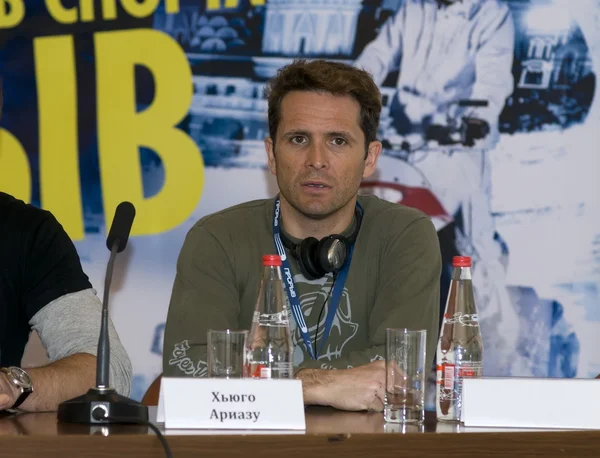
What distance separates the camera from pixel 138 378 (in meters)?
3.67

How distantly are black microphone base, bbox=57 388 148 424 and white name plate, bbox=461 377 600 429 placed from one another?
1.83 ft

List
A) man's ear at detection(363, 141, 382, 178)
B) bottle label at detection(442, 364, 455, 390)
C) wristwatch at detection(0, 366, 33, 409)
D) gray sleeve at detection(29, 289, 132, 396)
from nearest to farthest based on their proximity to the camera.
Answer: bottle label at detection(442, 364, 455, 390) < wristwatch at detection(0, 366, 33, 409) < gray sleeve at detection(29, 289, 132, 396) < man's ear at detection(363, 141, 382, 178)

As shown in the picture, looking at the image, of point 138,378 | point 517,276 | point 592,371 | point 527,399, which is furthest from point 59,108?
point 527,399

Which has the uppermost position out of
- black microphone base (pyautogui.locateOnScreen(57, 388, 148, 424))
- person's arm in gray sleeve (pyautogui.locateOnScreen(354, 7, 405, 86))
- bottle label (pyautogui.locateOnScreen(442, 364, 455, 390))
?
person's arm in gray sleeve (pyautogui.locateOnScreen(354, 7, 405, 86))

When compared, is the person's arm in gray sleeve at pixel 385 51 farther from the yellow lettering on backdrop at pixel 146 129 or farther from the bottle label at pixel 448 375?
the bottle label at pixel 448 375

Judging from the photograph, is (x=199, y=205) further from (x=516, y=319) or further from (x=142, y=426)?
(x=142, y=426)

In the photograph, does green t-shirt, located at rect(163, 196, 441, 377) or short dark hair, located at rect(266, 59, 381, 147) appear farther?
short dark hair, located at rect(266, 59, 381, 147)

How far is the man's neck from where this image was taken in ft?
9.36

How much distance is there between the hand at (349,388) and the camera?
1.98 m

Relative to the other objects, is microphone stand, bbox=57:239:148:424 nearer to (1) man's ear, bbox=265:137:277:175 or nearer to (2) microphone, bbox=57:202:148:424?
(2) microphone, bbox=57:202:148:424

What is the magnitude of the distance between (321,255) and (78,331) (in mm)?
693

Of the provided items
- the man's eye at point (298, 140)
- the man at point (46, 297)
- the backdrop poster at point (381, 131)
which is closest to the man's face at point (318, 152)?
the man's eye at point (298, 140)

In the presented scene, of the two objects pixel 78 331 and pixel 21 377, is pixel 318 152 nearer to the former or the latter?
pixel 78 331

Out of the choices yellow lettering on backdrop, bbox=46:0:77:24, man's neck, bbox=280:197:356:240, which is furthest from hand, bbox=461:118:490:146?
yellow lettering on backdrop, bbox=46:0:77:24
